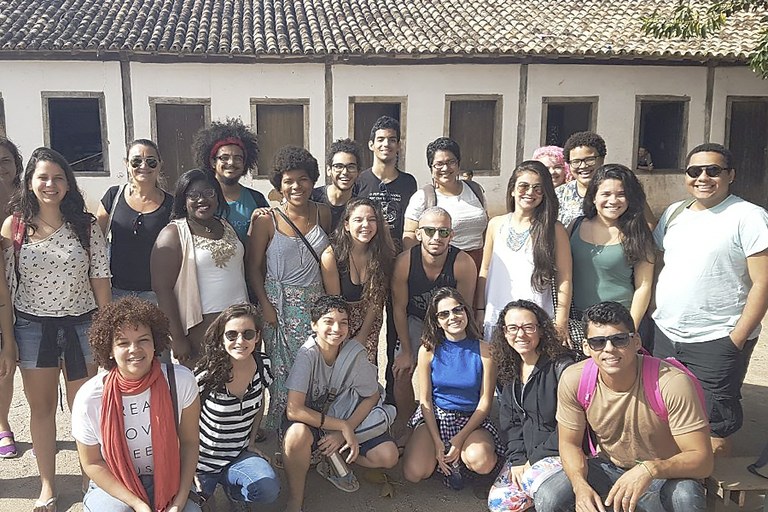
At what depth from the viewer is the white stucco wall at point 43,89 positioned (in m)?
12.2

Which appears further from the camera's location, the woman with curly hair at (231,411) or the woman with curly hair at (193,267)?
the woman with curly hair at (193,267)

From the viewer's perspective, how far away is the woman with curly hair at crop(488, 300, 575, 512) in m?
3.33

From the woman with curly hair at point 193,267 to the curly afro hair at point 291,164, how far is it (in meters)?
0.39

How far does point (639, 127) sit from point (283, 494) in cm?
1229

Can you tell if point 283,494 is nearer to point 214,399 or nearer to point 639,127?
point 214,399

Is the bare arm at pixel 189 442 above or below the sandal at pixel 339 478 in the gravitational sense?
above

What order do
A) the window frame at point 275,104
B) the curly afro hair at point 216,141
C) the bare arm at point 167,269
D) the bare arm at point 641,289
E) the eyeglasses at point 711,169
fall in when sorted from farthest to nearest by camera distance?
1. the window frame at point 275,104
2. the curly afro hair at point 216,141
3. the bare arm at point 641,289
4. the bare arm at point 167,269
5. the eyeglasses at point 711,169

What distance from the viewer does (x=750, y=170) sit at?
14.6 meters

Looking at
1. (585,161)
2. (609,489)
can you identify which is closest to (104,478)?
(609,489)

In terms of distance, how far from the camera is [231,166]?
4086mm

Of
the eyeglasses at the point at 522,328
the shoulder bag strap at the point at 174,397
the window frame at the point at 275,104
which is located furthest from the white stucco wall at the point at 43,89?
the eyeglasses at the point at 522,328

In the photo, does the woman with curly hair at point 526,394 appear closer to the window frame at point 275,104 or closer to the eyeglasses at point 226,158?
the eyeglasses at point 226,158

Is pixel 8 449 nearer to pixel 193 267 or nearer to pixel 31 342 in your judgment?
pixel 31 342

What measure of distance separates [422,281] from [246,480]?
1.46m
